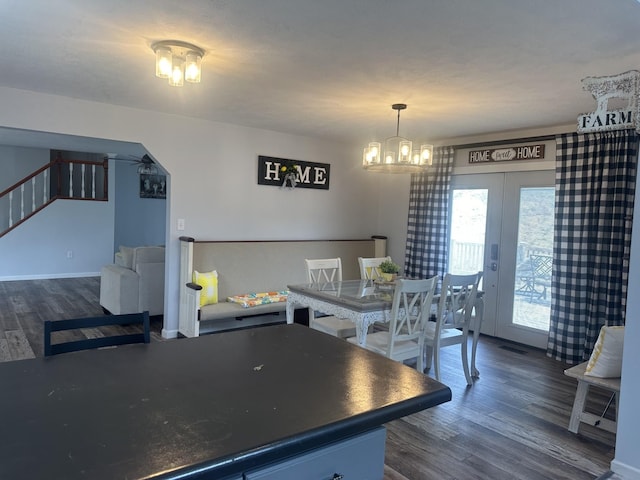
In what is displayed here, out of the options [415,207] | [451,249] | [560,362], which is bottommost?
[560,362]

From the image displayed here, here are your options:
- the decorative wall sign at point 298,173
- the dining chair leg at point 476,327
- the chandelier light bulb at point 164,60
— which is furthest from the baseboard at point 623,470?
the decorative wall sign at point 298,173

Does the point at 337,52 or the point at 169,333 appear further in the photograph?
the point at 169,333

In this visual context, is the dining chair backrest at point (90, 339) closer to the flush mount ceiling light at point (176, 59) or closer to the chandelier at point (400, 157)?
the flush mount ceiling light at point (176, 59)

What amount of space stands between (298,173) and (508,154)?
98.0 inches

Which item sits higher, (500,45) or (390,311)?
(500,45)

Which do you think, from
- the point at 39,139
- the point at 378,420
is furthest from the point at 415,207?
the point at 39,139

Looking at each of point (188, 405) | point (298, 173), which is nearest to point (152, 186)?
point (298, 173)

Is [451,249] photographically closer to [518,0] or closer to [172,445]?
[518,0]

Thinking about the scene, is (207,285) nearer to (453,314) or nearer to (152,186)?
(453,314)

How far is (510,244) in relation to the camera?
5023mm

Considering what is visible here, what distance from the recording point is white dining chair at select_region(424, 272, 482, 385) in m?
3.50

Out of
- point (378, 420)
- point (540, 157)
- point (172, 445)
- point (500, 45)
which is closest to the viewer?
point (172, 445)

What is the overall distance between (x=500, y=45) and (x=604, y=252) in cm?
260

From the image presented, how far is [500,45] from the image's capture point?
8.24 ft
